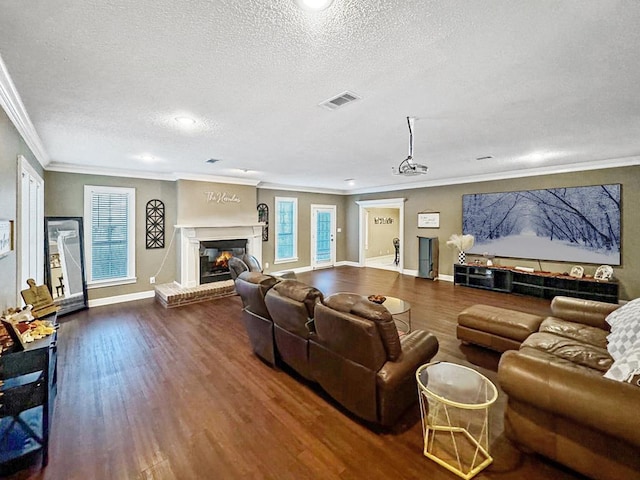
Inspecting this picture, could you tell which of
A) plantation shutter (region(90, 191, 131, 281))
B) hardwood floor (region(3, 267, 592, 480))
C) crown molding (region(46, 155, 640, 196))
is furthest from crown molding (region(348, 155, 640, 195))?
plantation shutter (region(90, 191, 131, 281))

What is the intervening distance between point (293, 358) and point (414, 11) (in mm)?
2691

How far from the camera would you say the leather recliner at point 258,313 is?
2.93 meters

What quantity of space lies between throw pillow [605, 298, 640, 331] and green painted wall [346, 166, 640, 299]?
133 inches

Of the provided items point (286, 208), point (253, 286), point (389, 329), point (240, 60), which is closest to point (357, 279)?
point (286, 208)

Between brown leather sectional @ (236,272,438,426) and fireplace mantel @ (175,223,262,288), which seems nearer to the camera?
brown leather sectional @ (236,272,438,426)

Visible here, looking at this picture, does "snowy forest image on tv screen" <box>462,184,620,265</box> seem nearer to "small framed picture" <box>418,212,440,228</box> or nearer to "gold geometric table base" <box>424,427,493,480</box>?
"small framed picture" <box>418,212,440,228</box>

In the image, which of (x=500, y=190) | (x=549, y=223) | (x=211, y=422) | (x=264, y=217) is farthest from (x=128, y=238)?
(x=549, y=223)

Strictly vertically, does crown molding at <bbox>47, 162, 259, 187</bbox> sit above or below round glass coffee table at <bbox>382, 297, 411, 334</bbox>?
above

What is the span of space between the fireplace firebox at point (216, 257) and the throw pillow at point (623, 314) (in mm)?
6086

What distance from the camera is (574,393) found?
1519mm

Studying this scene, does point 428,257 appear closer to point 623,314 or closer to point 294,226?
point 294,226

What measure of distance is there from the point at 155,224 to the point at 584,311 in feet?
22.3

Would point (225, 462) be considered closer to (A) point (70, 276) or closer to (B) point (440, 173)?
(A) point (70, 276)

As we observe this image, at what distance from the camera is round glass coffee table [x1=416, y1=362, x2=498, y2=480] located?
1.80 m
